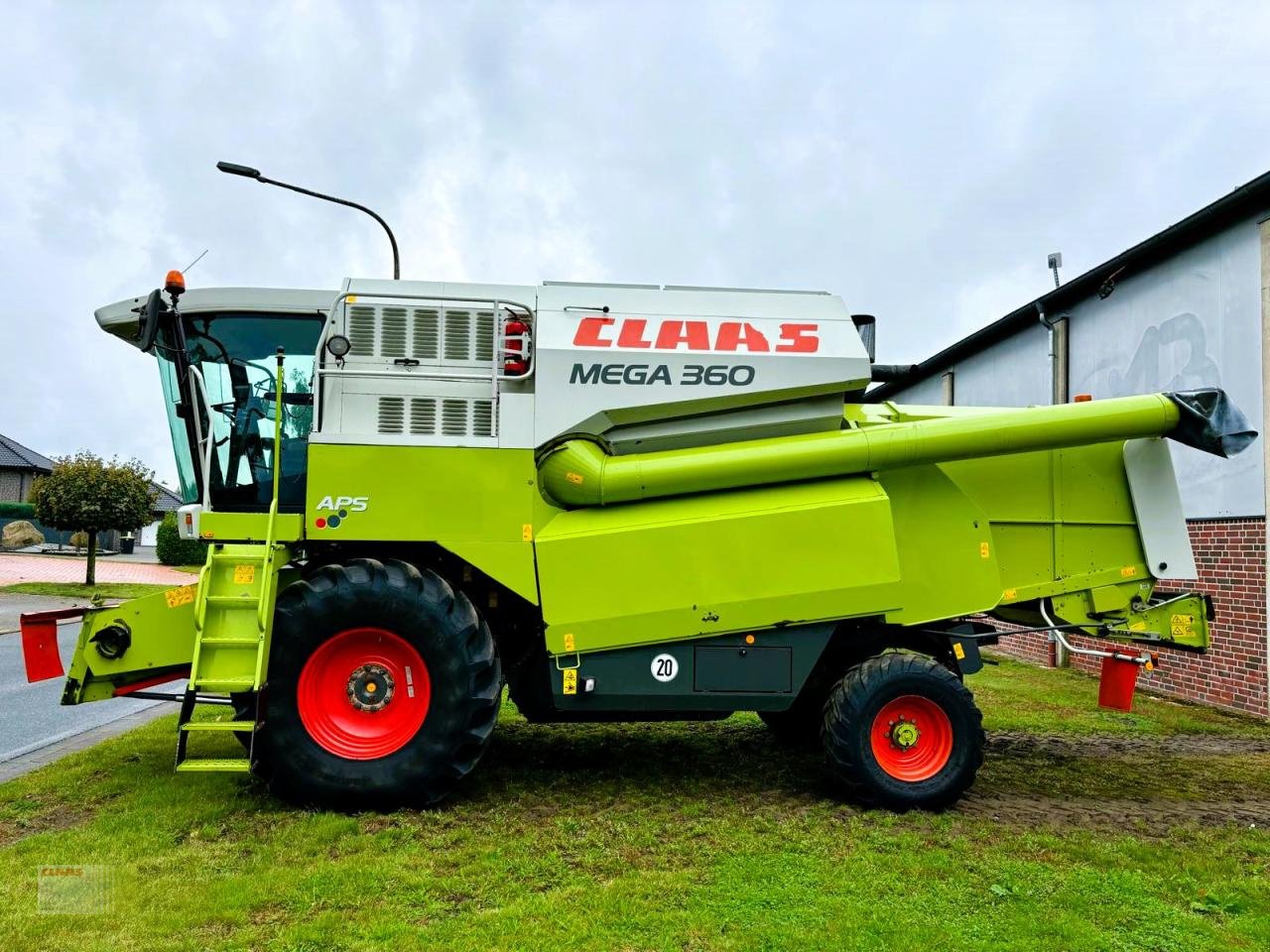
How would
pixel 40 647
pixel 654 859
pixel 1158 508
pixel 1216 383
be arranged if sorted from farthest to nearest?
1. pixel 1216 383
2. pixel 1158 508
3. pixel 40 647
4. pixel 654 859

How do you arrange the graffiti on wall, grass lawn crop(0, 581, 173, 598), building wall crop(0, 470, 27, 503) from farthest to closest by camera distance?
1. building wall crop(0, 470, 27, 503)
2. grass lawn crop(0, 581, 173, 598)
3. the graffiti on wall

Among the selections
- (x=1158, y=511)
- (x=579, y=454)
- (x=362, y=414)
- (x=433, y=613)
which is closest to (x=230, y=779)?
(x=433, y=613)

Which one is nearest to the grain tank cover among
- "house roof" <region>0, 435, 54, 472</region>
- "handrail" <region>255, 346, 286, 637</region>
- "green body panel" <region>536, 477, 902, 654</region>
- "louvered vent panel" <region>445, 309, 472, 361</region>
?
"louvered vent panel" <region>445, 309, 472, 361</region>

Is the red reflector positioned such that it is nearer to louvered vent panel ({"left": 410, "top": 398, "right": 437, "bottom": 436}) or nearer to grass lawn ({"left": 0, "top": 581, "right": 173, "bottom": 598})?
louvered vent panel ({"left": 410, "top": 398, "right": 437, "bottom": 436})

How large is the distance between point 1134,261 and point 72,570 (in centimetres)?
3075

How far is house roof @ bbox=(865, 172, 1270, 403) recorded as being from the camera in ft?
29.8

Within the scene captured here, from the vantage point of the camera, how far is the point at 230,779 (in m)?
5.94

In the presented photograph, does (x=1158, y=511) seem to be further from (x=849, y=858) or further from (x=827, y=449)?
(x=849, y=858)

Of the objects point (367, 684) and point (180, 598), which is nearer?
point (367, 684)

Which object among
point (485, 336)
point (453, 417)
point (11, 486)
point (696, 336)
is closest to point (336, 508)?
point (453, 417)

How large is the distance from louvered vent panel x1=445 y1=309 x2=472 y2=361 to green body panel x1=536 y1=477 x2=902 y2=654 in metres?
1.24

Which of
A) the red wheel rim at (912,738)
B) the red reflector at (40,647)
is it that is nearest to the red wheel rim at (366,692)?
the red reflector at (40,647)

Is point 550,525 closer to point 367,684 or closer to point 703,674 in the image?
point 703,674

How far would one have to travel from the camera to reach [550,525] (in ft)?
18.4
